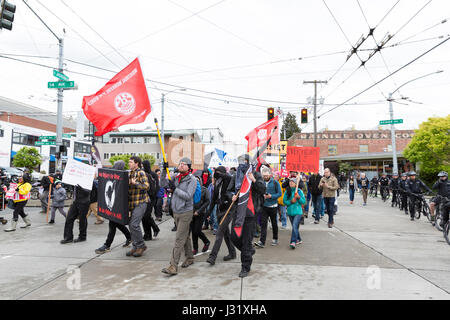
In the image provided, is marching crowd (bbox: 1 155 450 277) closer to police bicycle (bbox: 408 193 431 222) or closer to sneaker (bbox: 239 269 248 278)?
sneaker (bbox: 239 269 248 278)

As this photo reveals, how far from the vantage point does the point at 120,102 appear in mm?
6617

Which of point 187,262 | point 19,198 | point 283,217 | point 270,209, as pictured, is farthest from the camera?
point 283,217

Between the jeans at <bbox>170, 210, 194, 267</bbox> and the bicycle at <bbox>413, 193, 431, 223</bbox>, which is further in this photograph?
the bicycle at <bbox>413, 193, 431, 223</bbox>

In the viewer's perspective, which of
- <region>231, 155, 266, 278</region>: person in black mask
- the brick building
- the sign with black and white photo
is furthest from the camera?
the brick building

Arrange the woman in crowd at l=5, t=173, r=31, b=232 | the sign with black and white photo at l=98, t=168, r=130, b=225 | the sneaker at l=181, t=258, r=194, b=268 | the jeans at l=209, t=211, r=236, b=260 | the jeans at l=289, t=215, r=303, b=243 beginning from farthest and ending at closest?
the woman in crowd at l=5, t=173, r=31, b=232, the jeans at l=289, t=215, r=303, b=243, the sign with black and white photo at l=98, t=168, r=130, b=225, the jeans at l=209, t=211, r=236, b=260, the sneaker at l=181, t=258, r=194, b=268

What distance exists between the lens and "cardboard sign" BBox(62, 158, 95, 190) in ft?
22.3

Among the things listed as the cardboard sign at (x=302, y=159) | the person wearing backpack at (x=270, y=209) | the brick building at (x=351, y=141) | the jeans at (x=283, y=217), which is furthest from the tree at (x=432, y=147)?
the person wearing backpack at (x=270, y=209)

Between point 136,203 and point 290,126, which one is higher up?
point 290,126

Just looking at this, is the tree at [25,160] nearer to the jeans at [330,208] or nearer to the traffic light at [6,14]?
the traffic light at [6,14]

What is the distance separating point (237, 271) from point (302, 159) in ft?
19.7

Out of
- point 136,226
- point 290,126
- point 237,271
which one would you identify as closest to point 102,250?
point 136,226

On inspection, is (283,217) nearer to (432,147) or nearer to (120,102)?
(120,102)

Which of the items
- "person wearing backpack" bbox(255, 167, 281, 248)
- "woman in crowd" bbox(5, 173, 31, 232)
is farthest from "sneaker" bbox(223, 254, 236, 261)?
"woman in crowd" bbox(5, 173, 31, 232)

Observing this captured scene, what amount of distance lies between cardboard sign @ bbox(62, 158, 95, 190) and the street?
4.52ft
